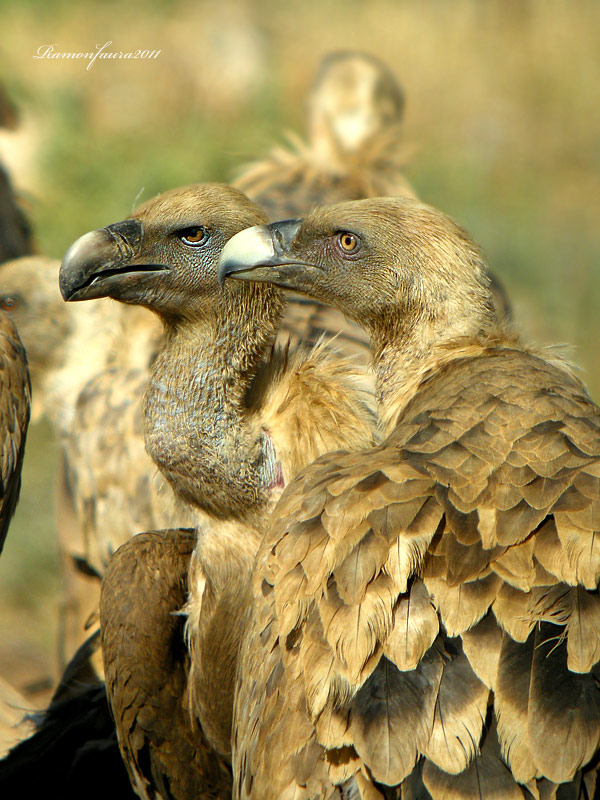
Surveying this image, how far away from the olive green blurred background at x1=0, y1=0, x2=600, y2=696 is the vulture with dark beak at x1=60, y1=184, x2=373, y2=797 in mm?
6219

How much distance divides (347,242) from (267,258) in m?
0.28

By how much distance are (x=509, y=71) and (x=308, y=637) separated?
11.6 metres

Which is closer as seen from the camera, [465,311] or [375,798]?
[375,798]

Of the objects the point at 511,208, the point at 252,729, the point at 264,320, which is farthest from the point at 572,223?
the point at 252,729

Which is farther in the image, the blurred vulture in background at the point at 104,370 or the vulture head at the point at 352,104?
the vulture head at the point at 352,104

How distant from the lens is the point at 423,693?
88.1 inches

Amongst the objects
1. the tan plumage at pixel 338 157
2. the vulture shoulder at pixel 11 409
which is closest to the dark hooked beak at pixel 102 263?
the vulture shoulder at pixel 11 409

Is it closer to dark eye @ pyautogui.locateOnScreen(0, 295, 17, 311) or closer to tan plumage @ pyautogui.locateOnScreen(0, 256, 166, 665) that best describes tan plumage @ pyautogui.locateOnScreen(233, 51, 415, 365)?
tan plumage @ pyautogui.locateOnScreen(0, 256, 166, 665)

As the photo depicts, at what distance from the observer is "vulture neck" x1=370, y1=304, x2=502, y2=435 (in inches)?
120

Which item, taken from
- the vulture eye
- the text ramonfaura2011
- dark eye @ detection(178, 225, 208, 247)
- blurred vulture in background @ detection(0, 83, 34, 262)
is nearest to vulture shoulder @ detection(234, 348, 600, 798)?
the vulture eye

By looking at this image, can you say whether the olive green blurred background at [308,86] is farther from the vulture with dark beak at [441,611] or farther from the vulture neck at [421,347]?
the vulture with dark beak at [441,611]

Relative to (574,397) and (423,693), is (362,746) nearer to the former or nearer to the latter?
(423,693)

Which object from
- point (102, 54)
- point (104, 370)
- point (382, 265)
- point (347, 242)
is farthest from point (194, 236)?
point (102, 54)

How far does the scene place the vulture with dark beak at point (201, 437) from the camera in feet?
10.4
